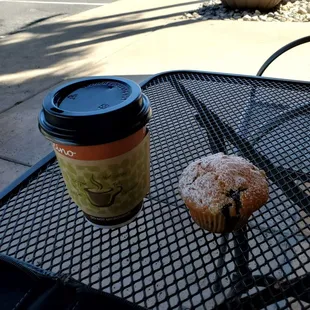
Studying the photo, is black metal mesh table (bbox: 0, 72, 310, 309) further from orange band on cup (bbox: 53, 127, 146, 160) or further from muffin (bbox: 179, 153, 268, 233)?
orange band on cup (bbox: 53, 127, 146, 160)

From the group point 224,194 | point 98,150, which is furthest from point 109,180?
point 224,194

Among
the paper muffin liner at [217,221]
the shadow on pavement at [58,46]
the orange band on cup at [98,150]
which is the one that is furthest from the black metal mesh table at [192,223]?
the shadow on pavement at [58,46]

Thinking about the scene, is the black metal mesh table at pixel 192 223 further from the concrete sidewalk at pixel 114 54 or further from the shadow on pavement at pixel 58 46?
the shadow on pavement at pixel 58 46

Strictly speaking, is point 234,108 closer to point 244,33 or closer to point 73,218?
point 73,218

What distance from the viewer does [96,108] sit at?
27.9 inches

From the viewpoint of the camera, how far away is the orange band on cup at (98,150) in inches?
27.6

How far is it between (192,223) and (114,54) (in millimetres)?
3915

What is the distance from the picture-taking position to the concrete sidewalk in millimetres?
3211

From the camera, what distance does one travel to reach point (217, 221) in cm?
84

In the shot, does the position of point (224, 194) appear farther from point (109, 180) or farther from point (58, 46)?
point (58, 46)

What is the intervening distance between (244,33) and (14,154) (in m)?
3.47

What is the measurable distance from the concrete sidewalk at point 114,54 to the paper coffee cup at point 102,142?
1838 millimetres

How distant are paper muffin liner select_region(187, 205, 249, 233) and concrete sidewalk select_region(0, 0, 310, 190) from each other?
1.90 m

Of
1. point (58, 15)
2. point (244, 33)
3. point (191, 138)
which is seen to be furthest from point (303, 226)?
point (58, 15)
